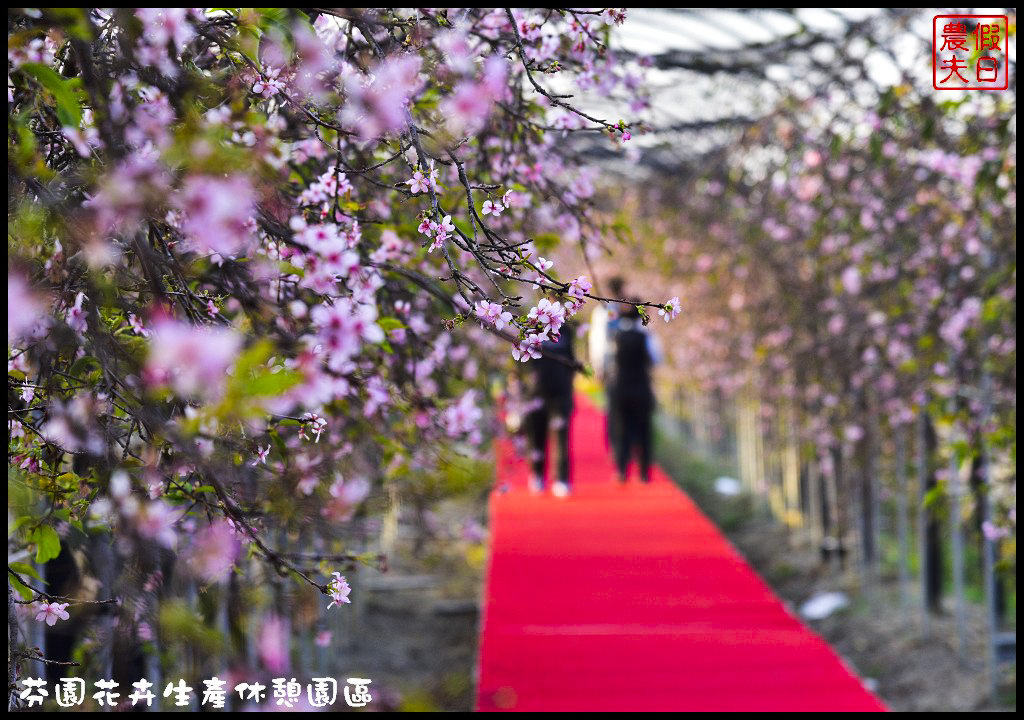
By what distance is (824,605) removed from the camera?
19.8 feet

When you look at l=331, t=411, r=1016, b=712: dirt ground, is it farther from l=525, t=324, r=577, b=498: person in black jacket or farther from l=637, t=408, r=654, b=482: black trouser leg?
l=637, t=408, r=654, b=482: black trouser leg

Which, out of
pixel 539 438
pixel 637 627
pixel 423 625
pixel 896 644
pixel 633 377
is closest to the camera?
pixel 637 627

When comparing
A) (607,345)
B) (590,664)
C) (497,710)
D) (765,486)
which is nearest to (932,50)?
(590,664)

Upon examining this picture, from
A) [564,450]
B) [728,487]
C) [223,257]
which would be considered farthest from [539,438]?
[223,257]

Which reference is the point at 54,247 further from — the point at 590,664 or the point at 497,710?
the point at 590,664

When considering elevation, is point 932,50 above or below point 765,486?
above

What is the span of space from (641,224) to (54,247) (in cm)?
970

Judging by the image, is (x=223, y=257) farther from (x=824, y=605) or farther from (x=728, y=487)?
(x=728, y=487)

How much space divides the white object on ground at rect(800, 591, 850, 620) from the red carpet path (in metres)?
0.94

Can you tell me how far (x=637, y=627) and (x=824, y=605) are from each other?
2.73m

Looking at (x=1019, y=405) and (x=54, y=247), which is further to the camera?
(x=1019, y=405)

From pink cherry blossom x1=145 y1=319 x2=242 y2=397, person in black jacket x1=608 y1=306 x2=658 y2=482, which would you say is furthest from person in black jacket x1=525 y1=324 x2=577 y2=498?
pink cherry blossom x1=145 y1=319 x2=242 y2=397

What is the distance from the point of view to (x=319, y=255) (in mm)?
1283

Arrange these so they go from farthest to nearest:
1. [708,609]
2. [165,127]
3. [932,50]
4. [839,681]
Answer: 1. [708,609]
2. [932,50]
3. [839,681]
4. [165,127]
